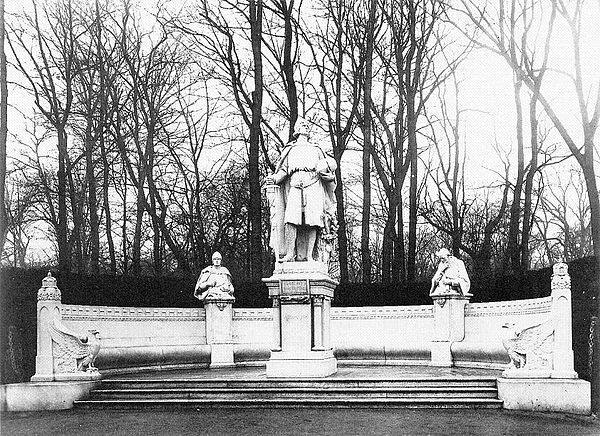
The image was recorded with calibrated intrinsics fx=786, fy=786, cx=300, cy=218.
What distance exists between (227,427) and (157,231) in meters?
16.5

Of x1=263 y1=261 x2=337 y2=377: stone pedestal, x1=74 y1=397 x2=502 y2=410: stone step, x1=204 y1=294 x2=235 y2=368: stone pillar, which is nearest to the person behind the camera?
x1=74 y1=397 x2=502 y2=410: stone step

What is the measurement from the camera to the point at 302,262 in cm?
1297

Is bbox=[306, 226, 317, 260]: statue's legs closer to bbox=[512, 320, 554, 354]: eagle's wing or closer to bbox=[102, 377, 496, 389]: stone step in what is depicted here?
bbox=[102, 377, 496, 389]: stone step

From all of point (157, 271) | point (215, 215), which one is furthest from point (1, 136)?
point (215, 215)

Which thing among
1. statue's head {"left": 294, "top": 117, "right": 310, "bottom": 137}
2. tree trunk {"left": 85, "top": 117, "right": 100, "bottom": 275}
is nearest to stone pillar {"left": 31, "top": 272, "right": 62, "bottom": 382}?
statue's head {"left": 294, "top": 117, "right": 310, "bottom": 137}

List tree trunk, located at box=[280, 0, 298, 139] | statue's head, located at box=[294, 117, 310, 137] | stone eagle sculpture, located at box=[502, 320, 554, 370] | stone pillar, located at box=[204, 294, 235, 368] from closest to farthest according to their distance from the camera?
stone eagle sculpture, located at box=[502, 320, 554, 370] < statue's head, located at box=[294, 117, 310, 137] < stone pillar, located at box=[204, 294, 235, 368] < tree trunk, located at box=[280, 0, 298, 139]

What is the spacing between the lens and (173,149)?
1072 inches

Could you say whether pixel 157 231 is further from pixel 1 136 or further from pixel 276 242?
pixel 276 242

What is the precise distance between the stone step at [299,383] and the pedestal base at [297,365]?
45 cm

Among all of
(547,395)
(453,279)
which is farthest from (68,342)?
(453,279)

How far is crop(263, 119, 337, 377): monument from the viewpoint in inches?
498

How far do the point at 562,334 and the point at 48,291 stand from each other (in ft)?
24.7

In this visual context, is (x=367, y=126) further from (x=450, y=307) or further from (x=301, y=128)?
(x=301, y=128)

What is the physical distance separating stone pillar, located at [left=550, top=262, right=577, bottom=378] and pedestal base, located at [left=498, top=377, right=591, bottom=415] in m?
0.16
